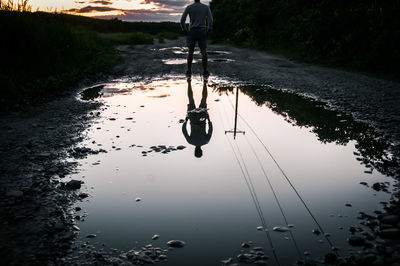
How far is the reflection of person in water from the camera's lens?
4.55 meters

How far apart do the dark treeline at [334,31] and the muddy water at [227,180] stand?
5.97 metres

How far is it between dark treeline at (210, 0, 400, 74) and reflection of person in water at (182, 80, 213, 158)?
6.77 m

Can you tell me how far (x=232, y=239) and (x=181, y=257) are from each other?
0.42 m

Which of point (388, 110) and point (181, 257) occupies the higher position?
point (388, 110)

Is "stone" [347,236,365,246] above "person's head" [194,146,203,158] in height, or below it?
below

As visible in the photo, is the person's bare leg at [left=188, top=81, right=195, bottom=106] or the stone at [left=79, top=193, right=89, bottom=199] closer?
the stone at [left=79, top=193, right=89, bottom=199]

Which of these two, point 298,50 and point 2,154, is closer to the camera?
point 2,154

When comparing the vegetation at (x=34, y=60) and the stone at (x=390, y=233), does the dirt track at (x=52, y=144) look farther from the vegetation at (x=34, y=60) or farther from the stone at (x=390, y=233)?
the stone at (x=390, y=233)

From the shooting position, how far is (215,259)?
2.21 metres

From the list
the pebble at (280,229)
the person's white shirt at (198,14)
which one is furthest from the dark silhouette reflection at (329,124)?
the person's white shirt at (198,14)

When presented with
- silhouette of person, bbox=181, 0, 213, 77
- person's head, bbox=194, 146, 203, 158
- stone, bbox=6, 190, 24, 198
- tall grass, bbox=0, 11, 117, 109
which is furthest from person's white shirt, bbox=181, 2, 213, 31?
stone, bbox=6, 190, 24, 198

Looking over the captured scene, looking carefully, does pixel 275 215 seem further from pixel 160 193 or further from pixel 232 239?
pixel 160 193

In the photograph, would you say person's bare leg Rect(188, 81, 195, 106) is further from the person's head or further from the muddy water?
the person's head

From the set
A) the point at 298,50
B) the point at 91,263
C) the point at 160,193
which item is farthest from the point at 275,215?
the point at 298,50
